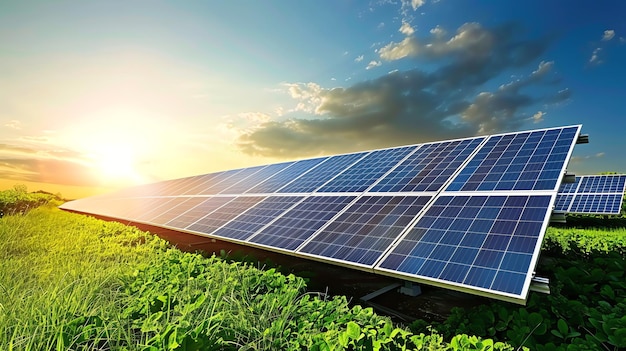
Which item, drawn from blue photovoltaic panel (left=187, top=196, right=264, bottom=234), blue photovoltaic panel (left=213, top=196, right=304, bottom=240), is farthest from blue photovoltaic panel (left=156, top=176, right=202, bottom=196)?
blue photovoltaic panel (left=213, top=196, right=304, bottom=240)

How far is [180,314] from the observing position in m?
4.32

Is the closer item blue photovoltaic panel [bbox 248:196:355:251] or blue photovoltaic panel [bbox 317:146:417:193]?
blue photovoltaic panel [bbox 248:196:355:251]

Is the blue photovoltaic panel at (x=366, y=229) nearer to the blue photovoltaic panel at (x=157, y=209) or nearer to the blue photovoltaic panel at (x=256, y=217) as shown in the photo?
the blue photovoltaic panel at (x=256, y=217)

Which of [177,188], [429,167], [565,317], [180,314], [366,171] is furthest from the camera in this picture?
[177,188]

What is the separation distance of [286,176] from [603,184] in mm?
22646

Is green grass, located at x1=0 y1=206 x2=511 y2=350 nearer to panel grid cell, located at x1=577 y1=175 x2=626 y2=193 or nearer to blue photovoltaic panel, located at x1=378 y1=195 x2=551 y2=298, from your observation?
blue photovoltaic panel, located at x1=378 y1=195 x2=551 y2=298

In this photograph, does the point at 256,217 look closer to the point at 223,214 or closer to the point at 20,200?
the point at 223,214

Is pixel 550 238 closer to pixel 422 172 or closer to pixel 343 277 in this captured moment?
pixel 422 172

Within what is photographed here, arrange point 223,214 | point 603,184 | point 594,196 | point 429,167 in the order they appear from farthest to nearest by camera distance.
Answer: point 603,184 → point 594,196 → point 223,214 → point 429,167

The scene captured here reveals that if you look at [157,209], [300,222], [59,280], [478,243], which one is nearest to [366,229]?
[300,222]

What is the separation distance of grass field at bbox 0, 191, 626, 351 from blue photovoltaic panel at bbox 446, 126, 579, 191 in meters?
1.98

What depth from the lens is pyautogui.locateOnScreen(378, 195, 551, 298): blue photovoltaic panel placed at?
4578mm

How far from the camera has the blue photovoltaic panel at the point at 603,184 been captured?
21844 mm

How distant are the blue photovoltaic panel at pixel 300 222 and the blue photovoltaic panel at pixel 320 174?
160 cm
